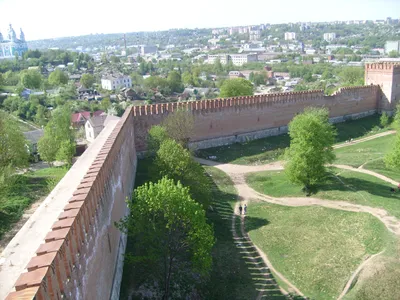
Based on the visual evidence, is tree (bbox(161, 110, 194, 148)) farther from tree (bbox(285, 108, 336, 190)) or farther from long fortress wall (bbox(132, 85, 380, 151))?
tree (bbox(285, 108, 336, 190))

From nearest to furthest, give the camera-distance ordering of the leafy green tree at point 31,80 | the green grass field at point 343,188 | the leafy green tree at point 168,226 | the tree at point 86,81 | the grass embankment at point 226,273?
the leafy green tree at point 168,226 → the grass embankment at point 226,273 → the green grass field at point 343,188 → the leafy green tree at point 31,80 → the tree at point 86,81

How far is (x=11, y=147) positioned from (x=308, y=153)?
621 inches

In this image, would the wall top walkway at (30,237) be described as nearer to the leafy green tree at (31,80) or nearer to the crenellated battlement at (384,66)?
the crenellated battlement at (384,66)

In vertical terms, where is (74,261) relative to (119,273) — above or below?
above

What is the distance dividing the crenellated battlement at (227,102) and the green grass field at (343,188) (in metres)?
Result: 6.15

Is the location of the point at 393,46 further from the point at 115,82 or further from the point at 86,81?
the point at 86,81

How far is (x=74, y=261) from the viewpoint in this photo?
728 cm

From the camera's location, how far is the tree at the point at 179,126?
2386 centimetres

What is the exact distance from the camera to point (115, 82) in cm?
8500

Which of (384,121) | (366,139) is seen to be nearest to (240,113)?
(366,139)

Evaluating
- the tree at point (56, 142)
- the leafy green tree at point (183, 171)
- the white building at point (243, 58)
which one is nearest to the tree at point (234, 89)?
the tree at point (56, 142)

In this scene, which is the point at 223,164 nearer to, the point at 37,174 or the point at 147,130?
Answer: the point at 147,130

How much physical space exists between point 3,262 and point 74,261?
12.1ft

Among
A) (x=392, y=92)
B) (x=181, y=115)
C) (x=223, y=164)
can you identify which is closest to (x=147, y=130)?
(x=181, y=115)
